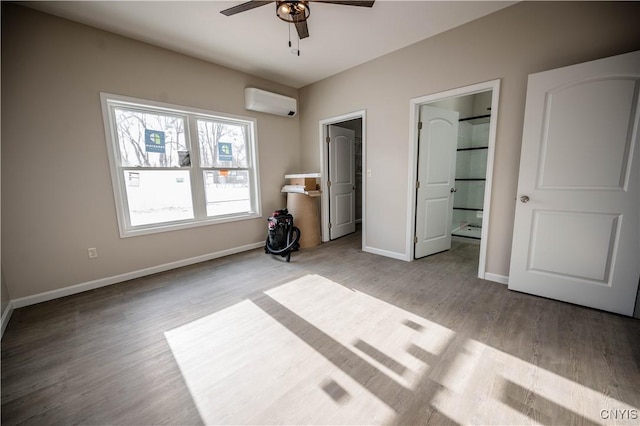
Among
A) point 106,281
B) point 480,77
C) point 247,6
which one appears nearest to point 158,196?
point 106,281

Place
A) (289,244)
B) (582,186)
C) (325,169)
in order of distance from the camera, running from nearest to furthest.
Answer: (582,186) < (289,244) < (325,169)

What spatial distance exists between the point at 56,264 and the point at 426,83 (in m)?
4.57

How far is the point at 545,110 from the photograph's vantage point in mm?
2174

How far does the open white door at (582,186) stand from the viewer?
Result: 1902 mm

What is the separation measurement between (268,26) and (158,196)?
2424mm

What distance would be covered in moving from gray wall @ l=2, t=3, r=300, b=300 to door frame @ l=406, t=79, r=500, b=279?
9.84 feet

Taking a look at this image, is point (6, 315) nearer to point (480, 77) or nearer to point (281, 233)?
point (281, 233)

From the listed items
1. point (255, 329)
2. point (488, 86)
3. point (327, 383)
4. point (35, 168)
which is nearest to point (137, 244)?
point (35, 168)

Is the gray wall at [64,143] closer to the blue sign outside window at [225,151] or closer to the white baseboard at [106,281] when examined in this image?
the white baseboard at [106,281]

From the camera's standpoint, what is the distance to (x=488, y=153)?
255cm

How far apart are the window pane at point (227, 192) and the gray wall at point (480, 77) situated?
171cm

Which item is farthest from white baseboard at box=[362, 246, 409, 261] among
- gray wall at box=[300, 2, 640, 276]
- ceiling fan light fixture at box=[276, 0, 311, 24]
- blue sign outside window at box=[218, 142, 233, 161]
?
ceiling fan light fixture at box=[276, 0, 311, 24]

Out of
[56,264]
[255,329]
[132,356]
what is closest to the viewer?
[132,356]

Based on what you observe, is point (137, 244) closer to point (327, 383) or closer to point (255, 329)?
point (255, 329)
